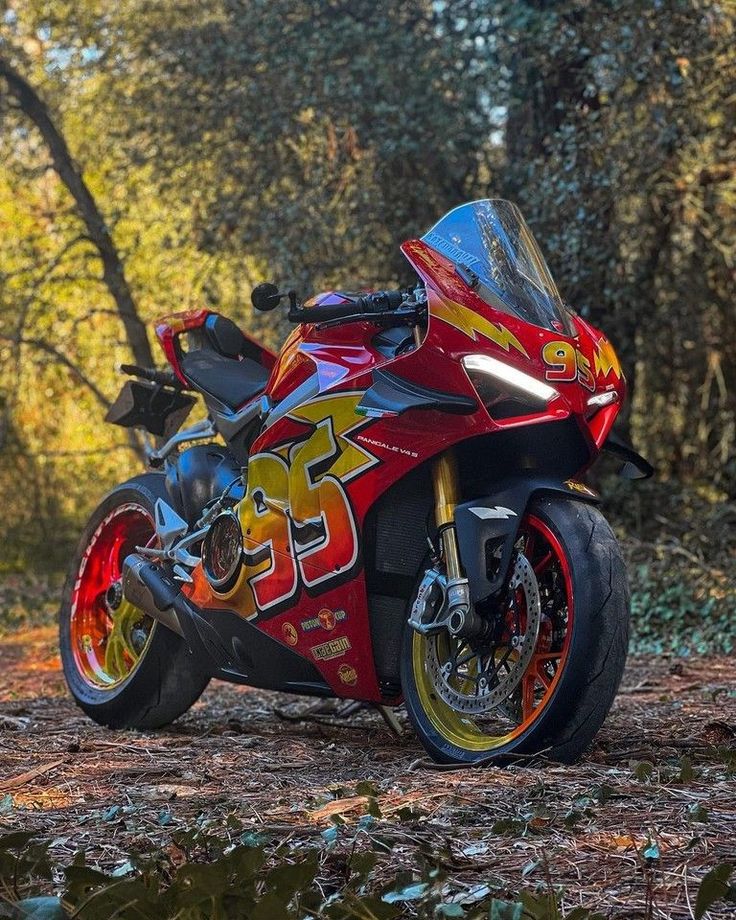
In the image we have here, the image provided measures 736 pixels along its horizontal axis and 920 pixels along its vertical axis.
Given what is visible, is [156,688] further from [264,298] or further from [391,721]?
[264,298]

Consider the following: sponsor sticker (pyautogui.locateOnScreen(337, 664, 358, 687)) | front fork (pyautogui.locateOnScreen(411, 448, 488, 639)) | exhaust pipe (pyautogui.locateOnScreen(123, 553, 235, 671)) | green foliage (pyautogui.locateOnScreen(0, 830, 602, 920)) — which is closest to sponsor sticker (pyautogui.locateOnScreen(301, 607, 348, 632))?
sponsor sticker (pyautogui.locateOnScreen(337, 664, 358, 687))

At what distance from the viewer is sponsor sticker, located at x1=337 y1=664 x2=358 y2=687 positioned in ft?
12.2

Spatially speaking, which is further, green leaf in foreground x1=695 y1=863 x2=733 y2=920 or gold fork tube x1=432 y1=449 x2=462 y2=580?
gold fork tube x1=432 y1=449 x2=462 y2=580

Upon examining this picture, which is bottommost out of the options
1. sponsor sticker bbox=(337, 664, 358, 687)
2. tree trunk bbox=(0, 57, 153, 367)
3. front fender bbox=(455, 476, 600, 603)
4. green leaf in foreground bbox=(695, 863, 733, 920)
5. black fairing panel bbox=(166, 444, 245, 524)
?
green leaf in foreground bbox=(695, 863, 733, 920)

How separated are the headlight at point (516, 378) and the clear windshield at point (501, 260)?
163 mm

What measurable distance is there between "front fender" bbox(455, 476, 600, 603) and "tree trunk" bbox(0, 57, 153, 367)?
8.60 meters

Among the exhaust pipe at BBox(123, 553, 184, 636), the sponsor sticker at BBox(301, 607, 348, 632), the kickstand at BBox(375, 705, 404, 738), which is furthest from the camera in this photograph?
the exhaust pipe at BBox(123, 553, 184, 636)

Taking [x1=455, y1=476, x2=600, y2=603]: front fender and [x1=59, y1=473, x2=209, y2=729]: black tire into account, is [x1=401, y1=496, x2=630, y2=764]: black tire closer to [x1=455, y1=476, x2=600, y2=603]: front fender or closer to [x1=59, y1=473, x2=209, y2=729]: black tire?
[x1=455, y1=476, x2=600, y2=603]: front fender

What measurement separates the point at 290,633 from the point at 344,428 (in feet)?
2.20

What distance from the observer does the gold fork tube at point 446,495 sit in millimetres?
3391

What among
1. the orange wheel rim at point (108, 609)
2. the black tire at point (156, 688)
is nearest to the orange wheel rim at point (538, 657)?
the black tire at point (156, 688)

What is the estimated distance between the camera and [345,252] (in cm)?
928

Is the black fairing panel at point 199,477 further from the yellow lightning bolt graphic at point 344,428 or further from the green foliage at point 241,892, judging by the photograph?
the green foliage at point 241,892

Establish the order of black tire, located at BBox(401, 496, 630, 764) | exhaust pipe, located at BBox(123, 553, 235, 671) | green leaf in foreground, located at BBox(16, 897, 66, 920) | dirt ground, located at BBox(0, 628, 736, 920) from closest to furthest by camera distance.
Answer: green leaf in foreground, located at BBox(16, 897, 66, 920) → dirt ground, located at BBox(0, 628, 736, 920) → black tire, located at BBox(401, 496, 630, 764) → exhaust pipe, located at BBox(123, 553, 235, 671)
